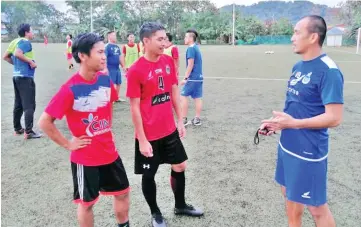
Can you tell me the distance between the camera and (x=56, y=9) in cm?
7688

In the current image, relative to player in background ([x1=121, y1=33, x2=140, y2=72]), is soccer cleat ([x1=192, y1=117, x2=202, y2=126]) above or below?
below

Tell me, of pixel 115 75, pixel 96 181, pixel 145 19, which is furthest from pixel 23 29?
pixel 145 19

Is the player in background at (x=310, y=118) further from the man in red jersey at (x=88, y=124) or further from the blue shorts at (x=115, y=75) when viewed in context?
the blue shorts at (x=115, y=75)

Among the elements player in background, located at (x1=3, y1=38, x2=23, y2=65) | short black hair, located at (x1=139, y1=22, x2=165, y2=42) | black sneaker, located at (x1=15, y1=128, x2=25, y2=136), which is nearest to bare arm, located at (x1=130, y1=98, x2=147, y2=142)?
short black hair, located at (x1=139, y1=22, x2=165, y2=42)

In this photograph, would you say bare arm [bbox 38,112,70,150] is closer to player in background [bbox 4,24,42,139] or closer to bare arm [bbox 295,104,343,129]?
bare arm [bbox 295,104,343,129]

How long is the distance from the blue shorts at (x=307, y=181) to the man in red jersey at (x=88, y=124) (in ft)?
4.59

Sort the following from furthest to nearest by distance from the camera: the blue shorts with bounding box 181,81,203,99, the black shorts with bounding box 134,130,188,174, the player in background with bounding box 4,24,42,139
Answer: the blue shorts with bounding box 181,81,203,99
the player in background with bounding box 4,24,42,139
the black shorts with bounding box 134,130,188,174

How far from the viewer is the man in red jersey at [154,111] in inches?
120

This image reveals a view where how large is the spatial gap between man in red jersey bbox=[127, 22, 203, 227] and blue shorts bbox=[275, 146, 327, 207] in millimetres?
1147

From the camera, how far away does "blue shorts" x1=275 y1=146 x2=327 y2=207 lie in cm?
250

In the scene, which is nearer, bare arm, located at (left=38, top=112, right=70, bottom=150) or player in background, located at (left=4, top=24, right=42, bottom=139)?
bare arm, located at (left=38, top=112, right=70, bottom=150)

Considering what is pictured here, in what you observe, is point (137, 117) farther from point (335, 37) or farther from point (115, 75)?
point (335, 37)

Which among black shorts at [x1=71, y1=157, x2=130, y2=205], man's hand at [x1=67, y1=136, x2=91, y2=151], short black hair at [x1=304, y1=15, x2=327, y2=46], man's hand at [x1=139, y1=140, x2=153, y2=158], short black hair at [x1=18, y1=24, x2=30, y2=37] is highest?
short black hair at [x1=18, y1=24, x2=30, y2=37]

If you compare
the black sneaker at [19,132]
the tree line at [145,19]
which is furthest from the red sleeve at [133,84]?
the tree line at [145,19]
